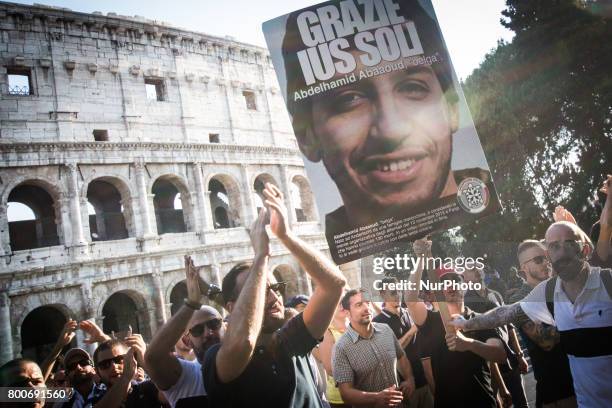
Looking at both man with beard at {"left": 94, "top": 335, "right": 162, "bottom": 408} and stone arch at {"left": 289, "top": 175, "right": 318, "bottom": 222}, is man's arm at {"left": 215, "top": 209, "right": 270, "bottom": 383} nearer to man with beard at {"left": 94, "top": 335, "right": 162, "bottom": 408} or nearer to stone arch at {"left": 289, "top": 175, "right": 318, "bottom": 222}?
man with beard at {"left": 94, "top": 335, "right": 162, "bottom": 408}

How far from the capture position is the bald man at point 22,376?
10.3 feet

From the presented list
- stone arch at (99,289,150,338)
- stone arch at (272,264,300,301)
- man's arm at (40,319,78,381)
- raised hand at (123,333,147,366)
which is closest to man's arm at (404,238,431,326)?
raised hand at (123,333,147,366)

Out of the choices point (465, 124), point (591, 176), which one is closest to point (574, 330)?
point (465, 124)

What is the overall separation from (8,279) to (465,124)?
13993 mm

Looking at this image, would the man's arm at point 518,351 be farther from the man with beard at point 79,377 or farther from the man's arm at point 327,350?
the man with beard at point 79,377

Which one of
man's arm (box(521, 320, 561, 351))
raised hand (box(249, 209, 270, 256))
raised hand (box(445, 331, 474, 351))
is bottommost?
man's arm (box(521, 320, 561, 351))

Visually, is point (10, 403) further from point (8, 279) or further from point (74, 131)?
point (74, 131)

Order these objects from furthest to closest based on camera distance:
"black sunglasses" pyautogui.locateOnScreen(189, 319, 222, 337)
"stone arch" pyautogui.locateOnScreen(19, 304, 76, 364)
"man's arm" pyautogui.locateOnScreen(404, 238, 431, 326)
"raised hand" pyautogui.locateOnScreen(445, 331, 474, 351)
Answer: "stone arch" pyautogui.locateOnScreen(19, 304, 76, 364) < "raised hand" pyautogui.locateOnScreen(445, 331, 474, 351) < "black sunglasses" pyautogui.locateOnScreen(189, 319, 222, 337) < "man's arm" pyautogui.locateOnScreen(404, 238, 431, 326)

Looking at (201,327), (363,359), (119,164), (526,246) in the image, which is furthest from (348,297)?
(119,164)

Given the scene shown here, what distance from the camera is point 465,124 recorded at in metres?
2.80

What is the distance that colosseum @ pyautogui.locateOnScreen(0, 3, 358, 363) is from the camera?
13.4 m

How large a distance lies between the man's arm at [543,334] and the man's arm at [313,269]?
7.26 feet

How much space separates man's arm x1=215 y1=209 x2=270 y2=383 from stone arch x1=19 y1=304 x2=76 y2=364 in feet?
50.7

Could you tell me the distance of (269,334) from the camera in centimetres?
248
